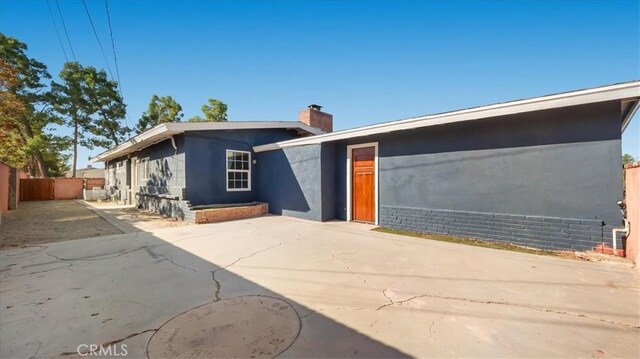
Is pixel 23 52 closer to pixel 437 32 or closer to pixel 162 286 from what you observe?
pixel 162 286

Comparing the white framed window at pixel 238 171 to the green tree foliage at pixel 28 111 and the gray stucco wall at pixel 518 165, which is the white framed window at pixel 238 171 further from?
the green tree foliage at pixel 28 111

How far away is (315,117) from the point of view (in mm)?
13297

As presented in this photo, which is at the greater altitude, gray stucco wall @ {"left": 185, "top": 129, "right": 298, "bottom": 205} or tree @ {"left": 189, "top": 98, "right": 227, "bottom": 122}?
tree @ {"left": 189, "top": 98, "right": 227, "bottom": 122}

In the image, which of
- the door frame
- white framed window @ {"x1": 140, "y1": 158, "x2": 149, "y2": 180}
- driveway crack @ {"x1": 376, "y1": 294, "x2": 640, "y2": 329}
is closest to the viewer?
driveway crack @ {"x1": 376, "y1": 294, "x2": 640, "y2": 329}

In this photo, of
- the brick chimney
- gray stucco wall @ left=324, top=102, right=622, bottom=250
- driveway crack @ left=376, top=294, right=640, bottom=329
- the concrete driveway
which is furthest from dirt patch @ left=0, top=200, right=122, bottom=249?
the brick chimney

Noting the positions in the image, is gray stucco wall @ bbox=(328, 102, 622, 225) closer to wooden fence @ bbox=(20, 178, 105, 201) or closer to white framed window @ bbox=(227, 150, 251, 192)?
white framed window @ bbox=(227, 150, 251, 192)

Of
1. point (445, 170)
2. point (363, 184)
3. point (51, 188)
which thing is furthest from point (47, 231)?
point (51, 188)

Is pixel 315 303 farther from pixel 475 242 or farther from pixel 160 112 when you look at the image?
pixel 160 112

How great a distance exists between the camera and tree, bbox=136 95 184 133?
26094 millimetres

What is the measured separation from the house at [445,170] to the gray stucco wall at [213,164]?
4cm

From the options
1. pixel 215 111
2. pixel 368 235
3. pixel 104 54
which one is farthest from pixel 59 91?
pixel 368 235
